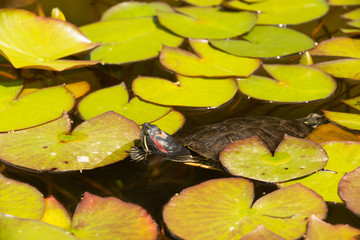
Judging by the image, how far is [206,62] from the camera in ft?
9.20

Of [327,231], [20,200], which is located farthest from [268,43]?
[20,200]

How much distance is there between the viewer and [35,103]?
2418mm

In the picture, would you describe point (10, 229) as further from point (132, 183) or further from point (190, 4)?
point (190, 4)

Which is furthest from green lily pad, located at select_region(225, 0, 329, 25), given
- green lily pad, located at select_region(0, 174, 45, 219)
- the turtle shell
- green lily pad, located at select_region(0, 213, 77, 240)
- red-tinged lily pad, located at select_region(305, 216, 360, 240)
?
green lily pad, located at select_region(0, 213, 77, 240)

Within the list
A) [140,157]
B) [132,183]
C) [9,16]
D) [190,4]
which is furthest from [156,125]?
[190,4]

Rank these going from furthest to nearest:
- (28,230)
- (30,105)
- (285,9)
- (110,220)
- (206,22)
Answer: (285,9), (206,22), (30,105), (110,220), (28,230)

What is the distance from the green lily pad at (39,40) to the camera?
260 cm

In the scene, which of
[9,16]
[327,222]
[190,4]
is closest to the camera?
[327,222]

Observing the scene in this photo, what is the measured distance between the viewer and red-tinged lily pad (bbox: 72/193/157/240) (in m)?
1.64

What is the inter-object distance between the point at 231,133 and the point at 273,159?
30 centimetres

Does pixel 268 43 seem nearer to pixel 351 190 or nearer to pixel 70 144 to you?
pixel 351 190

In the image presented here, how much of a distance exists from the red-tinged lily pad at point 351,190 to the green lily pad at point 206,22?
144cm

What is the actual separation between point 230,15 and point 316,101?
3.62 ft

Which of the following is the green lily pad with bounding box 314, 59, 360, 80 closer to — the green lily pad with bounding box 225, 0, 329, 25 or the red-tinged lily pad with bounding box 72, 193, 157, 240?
the green lily pad with bounding box 225, 0, 329, 25
